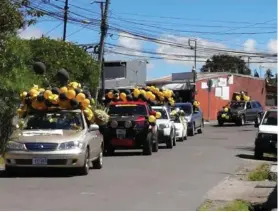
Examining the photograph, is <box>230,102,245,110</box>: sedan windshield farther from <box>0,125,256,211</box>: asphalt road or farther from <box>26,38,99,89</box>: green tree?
<box>0,125,256,211</box>: asphalt road

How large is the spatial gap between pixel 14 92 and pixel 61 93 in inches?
103

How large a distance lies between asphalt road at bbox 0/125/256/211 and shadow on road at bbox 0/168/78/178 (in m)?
0.07

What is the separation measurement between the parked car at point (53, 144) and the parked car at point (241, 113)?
1171 inches

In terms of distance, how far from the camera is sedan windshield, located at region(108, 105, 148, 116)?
21250 millimetres

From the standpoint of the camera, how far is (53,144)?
13617mm

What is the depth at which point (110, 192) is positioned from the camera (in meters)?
11.6

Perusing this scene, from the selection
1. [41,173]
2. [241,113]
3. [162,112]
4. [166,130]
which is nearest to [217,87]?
[241,113]

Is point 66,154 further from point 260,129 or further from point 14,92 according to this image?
point 260,129

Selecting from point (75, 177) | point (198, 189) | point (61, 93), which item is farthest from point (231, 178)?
point (61, 93)

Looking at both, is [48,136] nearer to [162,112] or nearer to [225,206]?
[225,206]

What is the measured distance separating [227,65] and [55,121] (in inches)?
→ 3634

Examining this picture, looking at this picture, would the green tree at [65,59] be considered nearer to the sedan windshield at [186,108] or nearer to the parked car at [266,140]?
the sedan windshield at [186,108]

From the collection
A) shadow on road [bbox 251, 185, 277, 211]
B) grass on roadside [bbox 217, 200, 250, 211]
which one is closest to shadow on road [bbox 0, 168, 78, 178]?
grass on roadside [bbox 217, 200, 250, 211]

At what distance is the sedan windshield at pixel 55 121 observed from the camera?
14.6 m
